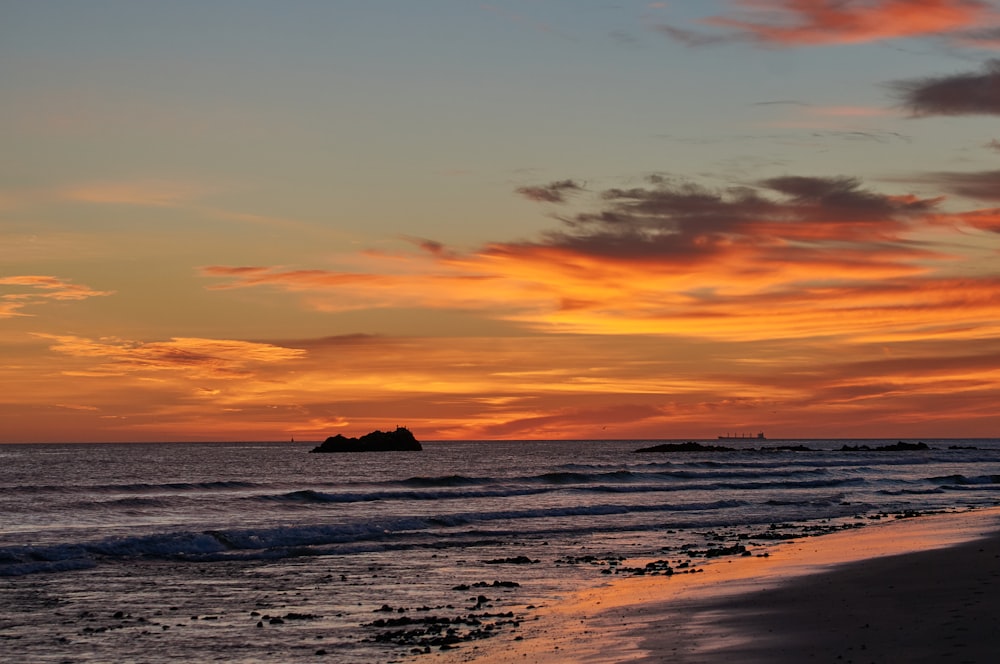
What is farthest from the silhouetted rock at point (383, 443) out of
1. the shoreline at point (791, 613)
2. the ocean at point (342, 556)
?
the shoreline at point (791, 613)

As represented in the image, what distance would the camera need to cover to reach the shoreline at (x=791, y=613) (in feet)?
46.6

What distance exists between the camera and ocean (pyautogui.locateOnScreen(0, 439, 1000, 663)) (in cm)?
1709

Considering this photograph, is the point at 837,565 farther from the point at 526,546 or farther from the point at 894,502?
the point at 894,502

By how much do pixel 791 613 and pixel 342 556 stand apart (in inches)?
646

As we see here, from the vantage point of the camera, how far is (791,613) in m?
17.9

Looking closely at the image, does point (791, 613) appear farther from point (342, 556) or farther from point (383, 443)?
point (383, 443)

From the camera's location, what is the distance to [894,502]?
181ft

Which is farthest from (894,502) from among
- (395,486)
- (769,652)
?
(769,652)

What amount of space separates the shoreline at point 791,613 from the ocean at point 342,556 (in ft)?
3.67

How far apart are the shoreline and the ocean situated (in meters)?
1.12

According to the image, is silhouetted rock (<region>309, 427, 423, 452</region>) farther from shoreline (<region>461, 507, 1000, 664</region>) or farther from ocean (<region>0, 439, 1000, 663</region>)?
shoreline (<region>461, 507, 1000, 664</region>)

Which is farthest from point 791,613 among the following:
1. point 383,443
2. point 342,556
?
point 383,443

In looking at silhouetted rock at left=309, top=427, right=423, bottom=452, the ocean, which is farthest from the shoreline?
silhouetted rock at left=309, top=427, right=423, bottom=452

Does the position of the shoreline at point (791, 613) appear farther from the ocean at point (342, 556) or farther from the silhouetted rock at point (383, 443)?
the silhouetted rock at point (383, 443)
